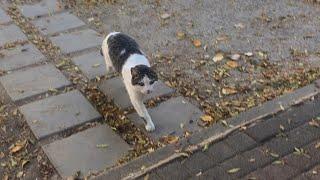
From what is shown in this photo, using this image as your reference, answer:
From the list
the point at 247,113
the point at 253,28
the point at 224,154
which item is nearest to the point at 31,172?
the point at 224,154

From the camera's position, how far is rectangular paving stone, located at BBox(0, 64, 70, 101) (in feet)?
16.7

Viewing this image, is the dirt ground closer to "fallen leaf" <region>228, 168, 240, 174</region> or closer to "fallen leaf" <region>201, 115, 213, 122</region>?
"fallen leaf" <region>201, 115, 213, 122</region>

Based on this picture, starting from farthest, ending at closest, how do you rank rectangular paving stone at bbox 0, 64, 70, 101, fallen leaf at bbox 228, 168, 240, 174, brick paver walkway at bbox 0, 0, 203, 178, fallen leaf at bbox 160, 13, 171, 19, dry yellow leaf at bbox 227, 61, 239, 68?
fallen leaf at bbox 160, 13, 171, 19 < dry yellow leaf at bbox 227, 61, 239, 68 < rectangular paving stone at bbox 0, 64, 70, 101 < brick paver walkway at bbox 0, 0, 203, 178 < fallen leaf at bbox 228, 168, 240, 174

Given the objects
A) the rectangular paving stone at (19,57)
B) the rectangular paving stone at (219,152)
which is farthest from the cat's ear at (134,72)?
the rectangular paving stone at (19,57)

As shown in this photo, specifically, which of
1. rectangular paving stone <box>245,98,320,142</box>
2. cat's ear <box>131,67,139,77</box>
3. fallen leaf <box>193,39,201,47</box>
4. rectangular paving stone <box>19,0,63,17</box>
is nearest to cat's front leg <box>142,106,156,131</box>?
cat's ear <box>131,67,139,77</box>

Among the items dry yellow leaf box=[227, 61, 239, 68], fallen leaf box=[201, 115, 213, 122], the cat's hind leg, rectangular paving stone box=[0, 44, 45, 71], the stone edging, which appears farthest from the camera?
rectangular paving stone box=[0, 44, 45, 71]

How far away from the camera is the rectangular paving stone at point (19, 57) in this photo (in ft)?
18.4

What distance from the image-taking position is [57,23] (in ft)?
21.4

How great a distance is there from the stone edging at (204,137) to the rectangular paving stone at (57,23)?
2.89 m

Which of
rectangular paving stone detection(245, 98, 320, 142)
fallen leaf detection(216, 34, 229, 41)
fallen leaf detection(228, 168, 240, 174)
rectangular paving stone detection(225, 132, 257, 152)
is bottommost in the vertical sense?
fallen leaf detection(216, 34, 229, 41)

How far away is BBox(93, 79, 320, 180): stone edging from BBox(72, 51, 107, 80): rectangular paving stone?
1.56 meters

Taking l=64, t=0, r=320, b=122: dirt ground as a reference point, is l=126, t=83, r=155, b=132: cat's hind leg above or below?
above

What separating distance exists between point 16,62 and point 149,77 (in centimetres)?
231

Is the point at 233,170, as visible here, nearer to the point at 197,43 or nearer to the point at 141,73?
the point at 141,73
